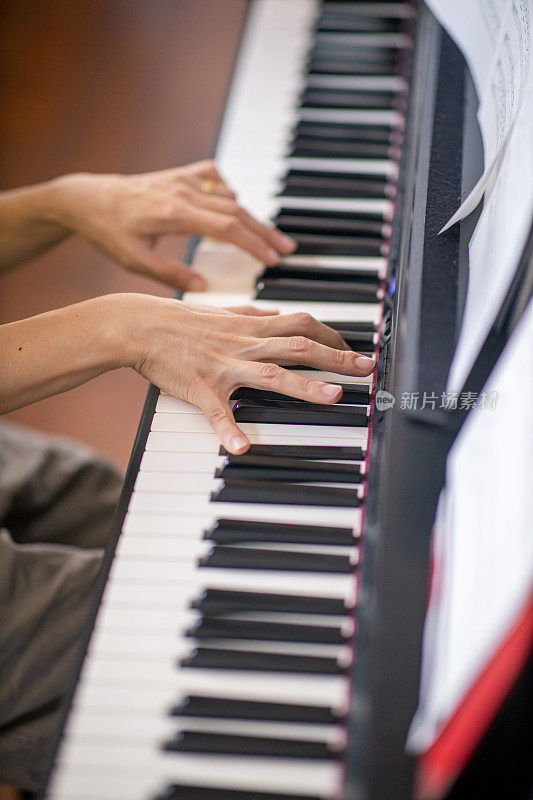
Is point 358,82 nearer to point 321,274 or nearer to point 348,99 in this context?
point 348,99

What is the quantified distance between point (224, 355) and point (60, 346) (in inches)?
9.2

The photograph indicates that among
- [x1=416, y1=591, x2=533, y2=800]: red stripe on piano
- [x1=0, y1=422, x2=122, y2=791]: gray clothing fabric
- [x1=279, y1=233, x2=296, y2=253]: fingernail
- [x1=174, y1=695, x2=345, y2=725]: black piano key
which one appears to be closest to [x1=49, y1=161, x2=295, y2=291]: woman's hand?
[x1=279, y1=233, x2=296, y2=253]: fingernail

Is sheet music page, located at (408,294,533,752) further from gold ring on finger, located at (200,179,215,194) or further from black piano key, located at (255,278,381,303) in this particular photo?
gold ring on finger, located at (200,179,215,194)

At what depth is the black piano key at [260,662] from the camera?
2.76 ft

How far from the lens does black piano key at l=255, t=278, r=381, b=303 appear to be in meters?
1.31

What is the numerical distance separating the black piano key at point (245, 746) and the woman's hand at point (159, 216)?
0.77 meters

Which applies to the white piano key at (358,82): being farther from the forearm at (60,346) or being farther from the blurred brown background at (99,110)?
the forearm at (60,346)

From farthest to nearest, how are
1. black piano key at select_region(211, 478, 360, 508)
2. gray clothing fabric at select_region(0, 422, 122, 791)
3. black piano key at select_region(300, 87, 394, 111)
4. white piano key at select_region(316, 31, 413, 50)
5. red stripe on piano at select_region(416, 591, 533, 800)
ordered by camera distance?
white piano key at select_region(316, 31, 413, 50), black piano key at select_region(300, 87, 394, 111), gray clothing fabric at select_region(0, 422, 122, 791), black piano key at select_region(211, 478, 360, 508), red stripe on piano at select_region(416, 591, 533, 800)

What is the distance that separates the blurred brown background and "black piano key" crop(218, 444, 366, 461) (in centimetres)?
108

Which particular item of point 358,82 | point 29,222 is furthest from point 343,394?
point 358,82

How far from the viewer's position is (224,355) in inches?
43.5

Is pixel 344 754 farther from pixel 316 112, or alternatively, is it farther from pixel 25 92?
pixel 25 92

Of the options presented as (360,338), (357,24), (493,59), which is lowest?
(360,338)

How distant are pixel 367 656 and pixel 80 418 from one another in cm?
150
